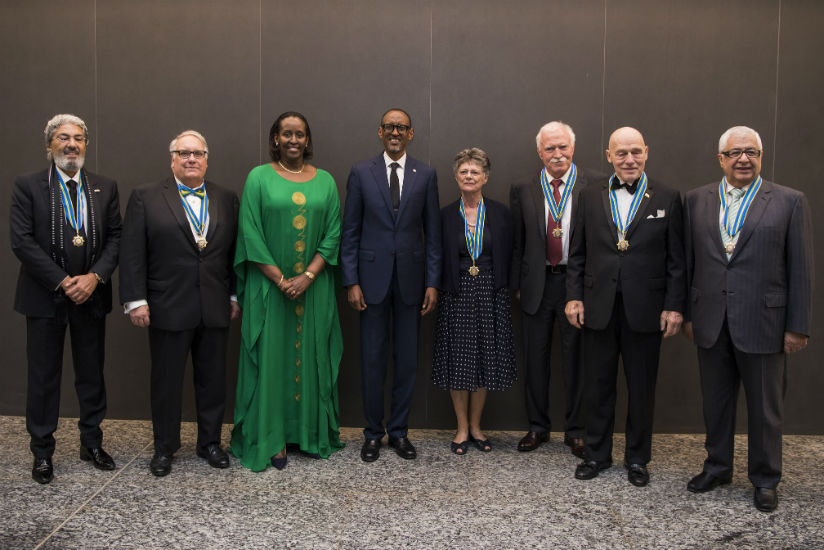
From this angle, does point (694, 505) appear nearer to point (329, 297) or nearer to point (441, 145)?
point (329, 297)

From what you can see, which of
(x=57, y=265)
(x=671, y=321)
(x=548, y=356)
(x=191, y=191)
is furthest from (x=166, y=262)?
(x=671, y=321)

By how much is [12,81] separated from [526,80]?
357 centimetres

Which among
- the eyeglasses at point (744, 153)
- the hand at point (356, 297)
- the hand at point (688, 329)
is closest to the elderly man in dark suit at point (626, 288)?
the hand at point (688, 329)

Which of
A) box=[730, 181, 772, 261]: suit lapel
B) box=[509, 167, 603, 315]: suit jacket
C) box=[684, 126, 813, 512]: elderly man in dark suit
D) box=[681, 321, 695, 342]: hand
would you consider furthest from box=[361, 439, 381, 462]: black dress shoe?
box=[730, 181, 772, 261]: suit lapel

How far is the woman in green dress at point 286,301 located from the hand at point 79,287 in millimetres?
781

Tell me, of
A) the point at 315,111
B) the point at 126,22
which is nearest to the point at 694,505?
the point at 315,111

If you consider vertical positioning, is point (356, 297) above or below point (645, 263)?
below

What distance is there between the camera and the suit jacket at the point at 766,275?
129 inches

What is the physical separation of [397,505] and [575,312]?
4.60ft

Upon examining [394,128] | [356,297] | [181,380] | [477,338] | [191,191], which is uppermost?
[394,128]

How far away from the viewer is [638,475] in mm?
3656

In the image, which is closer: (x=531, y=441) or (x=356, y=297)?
(x=356, y=297)

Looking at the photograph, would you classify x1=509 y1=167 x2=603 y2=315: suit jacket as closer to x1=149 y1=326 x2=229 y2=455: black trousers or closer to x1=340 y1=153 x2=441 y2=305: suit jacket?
x1=340 y1=153 x2=441 y2=305: suit jacket

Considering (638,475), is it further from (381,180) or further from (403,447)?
(381,180)
